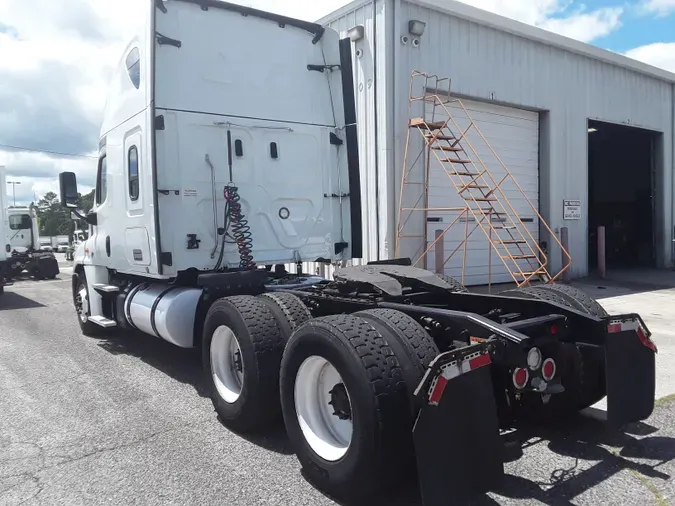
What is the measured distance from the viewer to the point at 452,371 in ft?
9.07

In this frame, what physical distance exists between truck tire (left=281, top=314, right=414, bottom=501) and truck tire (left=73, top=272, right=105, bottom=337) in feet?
18.0

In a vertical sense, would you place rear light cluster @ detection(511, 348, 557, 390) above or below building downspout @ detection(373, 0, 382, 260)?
below

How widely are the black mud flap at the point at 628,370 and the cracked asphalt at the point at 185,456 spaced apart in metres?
A: 0.30

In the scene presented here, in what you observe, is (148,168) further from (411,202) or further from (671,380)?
(411,202)

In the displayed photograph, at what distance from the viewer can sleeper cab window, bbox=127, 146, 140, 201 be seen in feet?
20.0

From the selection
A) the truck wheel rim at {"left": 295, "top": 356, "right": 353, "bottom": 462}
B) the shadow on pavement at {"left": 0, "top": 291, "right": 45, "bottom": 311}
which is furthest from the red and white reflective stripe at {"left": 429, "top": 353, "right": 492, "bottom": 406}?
the shadow on pavement at {"left": 0, "top": 291, "right": 45, "bottom": 311}

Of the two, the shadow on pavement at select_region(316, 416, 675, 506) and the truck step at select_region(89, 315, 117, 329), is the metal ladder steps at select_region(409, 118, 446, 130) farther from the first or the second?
the shadow on pavement at select_region(316, 416, 675, 506)

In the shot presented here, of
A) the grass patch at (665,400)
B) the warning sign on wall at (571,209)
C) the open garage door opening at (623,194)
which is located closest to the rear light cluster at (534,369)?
the grass patch at (665,400)

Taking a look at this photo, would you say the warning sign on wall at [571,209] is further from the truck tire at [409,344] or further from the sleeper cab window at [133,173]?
the truck tire at [409,344]

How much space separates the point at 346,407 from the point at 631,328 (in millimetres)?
1861

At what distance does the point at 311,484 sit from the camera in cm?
349

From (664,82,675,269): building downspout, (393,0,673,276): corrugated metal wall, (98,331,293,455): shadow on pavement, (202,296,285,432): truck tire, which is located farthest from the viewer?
(664,82,675,269): building downspout

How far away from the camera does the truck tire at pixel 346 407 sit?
296 cm

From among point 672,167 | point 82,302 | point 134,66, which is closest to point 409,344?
point 134,66
